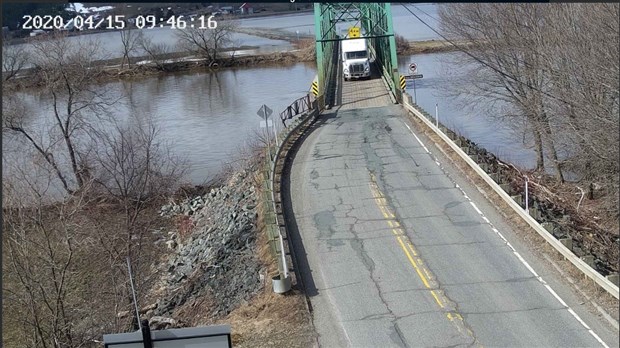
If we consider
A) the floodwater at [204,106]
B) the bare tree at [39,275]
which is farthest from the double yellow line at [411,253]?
the floodwater at [204,106]

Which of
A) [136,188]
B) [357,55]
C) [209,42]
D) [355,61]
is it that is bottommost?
[136,188]

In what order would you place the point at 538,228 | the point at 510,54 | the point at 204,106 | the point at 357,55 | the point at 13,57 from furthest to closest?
the point at 357,55
the point at 204,106
the point at 13,57
the point at 510,54
the point at 538,228

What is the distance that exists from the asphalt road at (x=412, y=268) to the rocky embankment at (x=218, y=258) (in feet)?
4.13

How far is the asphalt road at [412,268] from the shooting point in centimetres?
1019

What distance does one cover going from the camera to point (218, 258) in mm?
16750

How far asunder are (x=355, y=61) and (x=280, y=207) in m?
28.6

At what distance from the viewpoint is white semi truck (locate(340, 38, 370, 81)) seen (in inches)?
1706

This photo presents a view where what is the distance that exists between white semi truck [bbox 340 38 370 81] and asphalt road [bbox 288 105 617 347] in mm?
23632

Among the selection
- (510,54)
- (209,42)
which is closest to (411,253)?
(510,54)

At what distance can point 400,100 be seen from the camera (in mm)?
31234

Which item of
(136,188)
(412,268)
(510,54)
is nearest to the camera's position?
(412,268)

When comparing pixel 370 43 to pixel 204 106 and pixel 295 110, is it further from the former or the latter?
pixel 295 110

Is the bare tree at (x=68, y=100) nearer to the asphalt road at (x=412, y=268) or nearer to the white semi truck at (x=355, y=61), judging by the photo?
the asphalt road at (x=412, y=268)

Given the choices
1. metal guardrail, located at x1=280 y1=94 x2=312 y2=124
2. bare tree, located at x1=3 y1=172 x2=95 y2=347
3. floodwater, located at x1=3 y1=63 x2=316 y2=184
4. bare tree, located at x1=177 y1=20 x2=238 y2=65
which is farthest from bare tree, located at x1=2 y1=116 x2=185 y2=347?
bare tree, located at x1=177 y1=20 x2=238 y2=65
